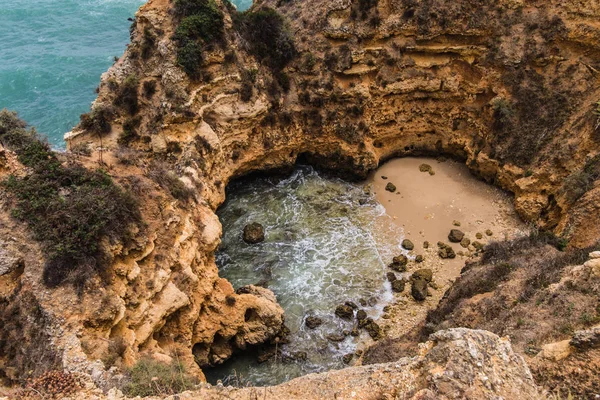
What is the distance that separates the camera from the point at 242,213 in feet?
90.3

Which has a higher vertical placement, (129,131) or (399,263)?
(129,131)

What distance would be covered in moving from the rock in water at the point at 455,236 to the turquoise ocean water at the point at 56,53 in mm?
34077

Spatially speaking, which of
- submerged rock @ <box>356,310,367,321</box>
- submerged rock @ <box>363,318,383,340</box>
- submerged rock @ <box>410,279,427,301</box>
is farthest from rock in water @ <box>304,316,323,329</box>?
submerged rock @ <box>410,279,427,301</box>

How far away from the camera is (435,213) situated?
26406 millimetres

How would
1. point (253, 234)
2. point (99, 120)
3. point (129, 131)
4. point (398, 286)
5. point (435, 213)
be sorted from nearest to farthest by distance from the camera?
point (99, 120), point (398, 286), point (129, 131), point (253, 234), point (435, 213)

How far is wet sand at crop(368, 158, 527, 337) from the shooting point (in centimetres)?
2173

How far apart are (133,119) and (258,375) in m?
15.3

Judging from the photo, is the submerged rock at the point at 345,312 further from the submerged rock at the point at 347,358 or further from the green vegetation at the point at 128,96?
the green vegetation at the point at 128,96

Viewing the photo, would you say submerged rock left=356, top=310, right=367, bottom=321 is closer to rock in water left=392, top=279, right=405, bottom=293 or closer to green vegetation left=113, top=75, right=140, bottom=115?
rock in water left=392, top=279, right=405, bottom=293

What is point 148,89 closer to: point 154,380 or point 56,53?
point 154,380

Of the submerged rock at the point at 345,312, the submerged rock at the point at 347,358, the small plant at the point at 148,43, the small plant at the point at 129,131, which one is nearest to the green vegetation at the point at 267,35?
the small plant at the point at 148,43

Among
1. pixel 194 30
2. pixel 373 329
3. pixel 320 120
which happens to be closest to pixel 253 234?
pixel 373 329

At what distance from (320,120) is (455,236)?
1204cm

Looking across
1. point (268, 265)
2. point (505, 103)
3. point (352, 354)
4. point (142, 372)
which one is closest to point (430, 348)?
point (142, 372)
